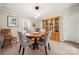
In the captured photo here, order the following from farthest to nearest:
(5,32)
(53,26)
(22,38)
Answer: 1. (53,26)
2. (22,38)
3. (5,32)

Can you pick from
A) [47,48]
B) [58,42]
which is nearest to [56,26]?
[58,42]

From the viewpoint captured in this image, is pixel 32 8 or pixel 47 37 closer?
pixel 32 8

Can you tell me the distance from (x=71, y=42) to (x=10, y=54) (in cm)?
138

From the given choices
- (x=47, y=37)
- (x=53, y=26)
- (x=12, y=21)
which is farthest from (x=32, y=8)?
(x=47, y=37)

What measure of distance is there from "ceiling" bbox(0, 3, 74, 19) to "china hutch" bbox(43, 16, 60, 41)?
4.8 inches

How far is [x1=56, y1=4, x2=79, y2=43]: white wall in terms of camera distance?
6.70 feet

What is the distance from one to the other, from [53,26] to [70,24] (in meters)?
0.39

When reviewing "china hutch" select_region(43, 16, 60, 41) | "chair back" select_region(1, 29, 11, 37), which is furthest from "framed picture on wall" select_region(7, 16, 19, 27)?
"china hutch" select_region(43, 16, 60, 41)

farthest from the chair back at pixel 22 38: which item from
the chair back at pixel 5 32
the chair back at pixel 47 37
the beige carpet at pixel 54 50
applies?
the chair back at pixel 47 37

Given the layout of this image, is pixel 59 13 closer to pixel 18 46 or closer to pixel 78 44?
pixel 78 44

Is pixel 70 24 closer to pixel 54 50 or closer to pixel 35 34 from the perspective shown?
pixel 54 50

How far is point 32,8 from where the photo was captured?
207 cm

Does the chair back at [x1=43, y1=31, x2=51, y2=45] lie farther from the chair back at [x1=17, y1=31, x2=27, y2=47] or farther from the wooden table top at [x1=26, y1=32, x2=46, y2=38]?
the chair back at [x1=17, y1=31, x2=27, y2=47]
